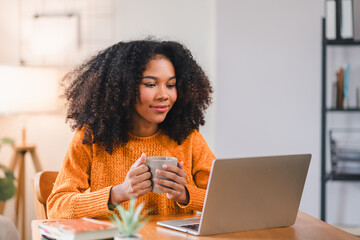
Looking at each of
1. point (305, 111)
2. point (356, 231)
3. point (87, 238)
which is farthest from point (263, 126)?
point (87, 238)

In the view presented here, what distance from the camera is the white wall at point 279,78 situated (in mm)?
3041

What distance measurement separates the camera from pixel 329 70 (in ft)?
9.91

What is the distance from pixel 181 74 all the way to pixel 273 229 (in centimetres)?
60

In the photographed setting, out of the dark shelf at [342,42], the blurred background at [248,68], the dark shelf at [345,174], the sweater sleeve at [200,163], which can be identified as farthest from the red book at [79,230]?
the dark shelf at [342,42]

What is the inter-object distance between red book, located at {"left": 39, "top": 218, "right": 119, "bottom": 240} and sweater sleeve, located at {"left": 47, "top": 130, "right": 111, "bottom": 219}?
0.20m

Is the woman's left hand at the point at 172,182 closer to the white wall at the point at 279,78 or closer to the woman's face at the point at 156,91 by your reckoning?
the woman's face at the point at 156,91

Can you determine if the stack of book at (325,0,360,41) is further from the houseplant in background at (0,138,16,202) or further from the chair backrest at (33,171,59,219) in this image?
the houseplant in background at (0,138,16,202)

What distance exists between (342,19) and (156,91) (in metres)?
1.84

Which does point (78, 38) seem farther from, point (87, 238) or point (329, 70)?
point (87, 238)

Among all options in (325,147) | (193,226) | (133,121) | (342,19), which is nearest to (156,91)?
(133,121)

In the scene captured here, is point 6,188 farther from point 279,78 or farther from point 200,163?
point 279,78

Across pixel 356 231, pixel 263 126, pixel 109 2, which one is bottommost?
pixel 356 231

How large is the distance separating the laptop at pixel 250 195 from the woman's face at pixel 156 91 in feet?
1.19

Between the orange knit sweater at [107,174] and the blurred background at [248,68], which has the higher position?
the blurred background at [248,68]
